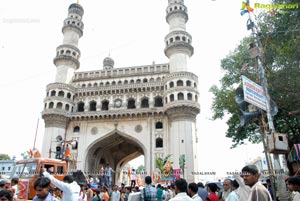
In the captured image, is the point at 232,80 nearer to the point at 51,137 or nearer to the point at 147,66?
the point at 147,66

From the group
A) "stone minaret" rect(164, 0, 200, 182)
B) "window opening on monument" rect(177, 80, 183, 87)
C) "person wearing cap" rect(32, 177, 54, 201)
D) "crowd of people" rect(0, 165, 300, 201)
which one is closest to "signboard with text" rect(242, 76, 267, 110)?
"crowd of people" rect(0, 165, 300, 201)

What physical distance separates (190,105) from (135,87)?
7.67m

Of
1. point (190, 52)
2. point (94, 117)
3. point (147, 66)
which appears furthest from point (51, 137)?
point (190, 52)

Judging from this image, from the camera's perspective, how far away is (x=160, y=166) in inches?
1006

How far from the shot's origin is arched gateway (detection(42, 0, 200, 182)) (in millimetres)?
27375

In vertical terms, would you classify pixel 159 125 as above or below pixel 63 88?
below

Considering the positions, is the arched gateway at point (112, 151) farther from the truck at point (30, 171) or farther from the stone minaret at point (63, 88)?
the truck at point (30, 171)

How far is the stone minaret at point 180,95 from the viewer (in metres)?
25.9

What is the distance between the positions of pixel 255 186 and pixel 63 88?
3078 centimetres

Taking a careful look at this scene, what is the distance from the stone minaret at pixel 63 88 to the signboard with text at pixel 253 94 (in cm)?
2479

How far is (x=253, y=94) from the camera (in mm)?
6812

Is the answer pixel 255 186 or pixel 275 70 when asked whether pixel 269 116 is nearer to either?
pixel 255 186

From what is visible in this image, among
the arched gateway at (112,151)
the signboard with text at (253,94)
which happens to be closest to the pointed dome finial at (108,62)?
the arched gateway at (112,151)

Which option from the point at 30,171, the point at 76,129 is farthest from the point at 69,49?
the point at 30,171
